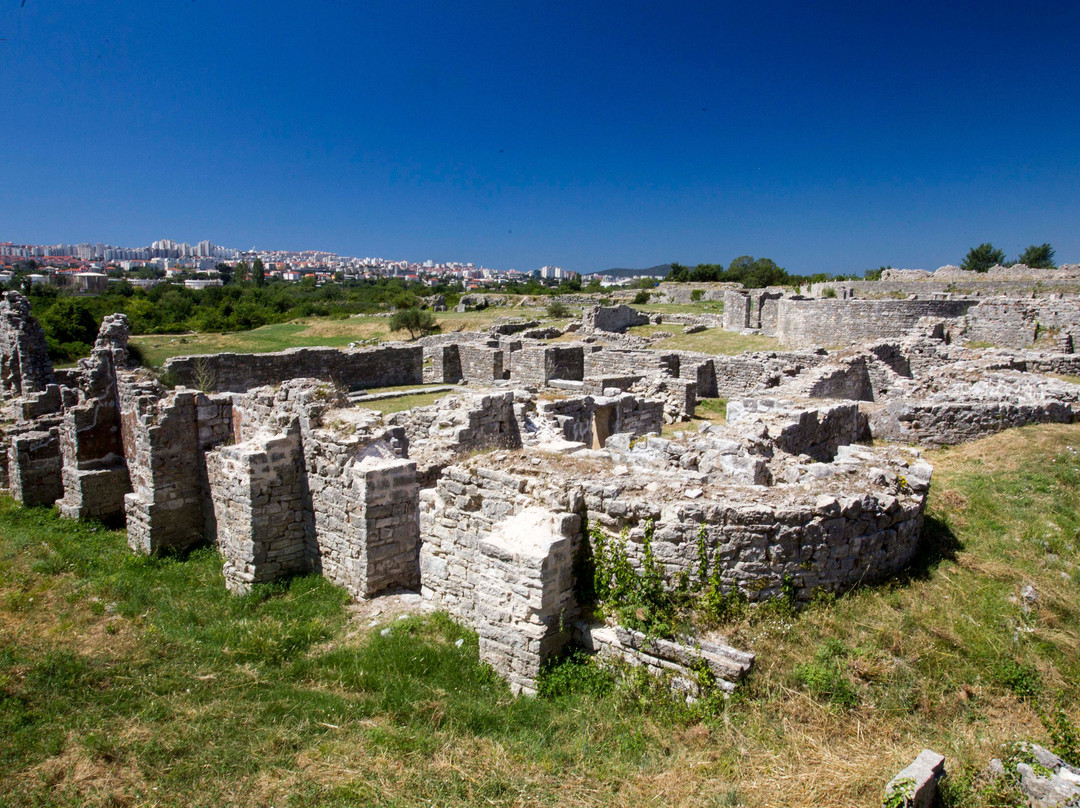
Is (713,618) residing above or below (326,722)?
above

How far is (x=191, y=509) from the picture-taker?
10617 millimetres

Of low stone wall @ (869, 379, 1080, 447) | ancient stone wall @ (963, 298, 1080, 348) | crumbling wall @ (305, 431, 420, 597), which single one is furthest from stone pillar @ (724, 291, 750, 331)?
crumbling wall @ (305, 431, 420, 597)

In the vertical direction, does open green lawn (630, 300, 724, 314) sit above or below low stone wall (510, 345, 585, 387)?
above

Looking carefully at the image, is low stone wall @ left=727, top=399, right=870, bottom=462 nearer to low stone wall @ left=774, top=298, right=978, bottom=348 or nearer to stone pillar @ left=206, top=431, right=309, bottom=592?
stone pillar @ left=206, top=431, right=309, bottom=592

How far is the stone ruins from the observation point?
583 cm

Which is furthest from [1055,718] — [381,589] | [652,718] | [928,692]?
[381,589]

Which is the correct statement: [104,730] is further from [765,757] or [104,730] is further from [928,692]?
[928,692]

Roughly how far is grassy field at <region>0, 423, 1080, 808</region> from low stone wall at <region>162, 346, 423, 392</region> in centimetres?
1569

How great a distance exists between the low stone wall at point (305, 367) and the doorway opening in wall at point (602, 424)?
41.0 ft

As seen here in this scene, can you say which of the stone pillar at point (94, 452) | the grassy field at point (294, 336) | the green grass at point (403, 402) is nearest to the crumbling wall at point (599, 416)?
the green grass at point (403, 402)

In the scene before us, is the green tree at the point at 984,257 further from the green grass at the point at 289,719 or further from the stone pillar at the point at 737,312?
the green grass at the point at 289,719

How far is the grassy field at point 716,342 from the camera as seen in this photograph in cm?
2488

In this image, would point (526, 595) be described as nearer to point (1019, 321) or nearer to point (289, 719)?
point (289, 719)

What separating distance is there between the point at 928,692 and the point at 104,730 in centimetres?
676
